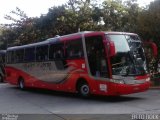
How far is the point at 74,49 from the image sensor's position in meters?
17.0

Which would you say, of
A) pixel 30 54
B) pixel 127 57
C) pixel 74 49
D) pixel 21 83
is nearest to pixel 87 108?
pixel 127 57

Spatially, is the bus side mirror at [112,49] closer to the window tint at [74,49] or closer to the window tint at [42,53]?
the window tint at [74,49]

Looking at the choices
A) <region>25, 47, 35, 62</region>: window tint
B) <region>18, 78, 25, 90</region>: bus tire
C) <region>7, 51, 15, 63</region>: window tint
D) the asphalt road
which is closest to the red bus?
the asphalt road

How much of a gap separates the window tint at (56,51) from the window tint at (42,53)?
68 centimetres

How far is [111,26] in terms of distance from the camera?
31.8 meters

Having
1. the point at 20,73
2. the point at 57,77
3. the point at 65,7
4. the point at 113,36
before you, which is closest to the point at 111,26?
the point at 65,7

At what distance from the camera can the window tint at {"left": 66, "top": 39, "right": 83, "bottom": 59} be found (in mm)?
16484

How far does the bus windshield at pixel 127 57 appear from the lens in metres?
14.8

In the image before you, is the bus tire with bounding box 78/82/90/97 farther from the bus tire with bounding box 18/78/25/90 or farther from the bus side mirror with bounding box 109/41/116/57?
the bus tire with bounding box 18/78/25/90

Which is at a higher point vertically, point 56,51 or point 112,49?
point 56,51

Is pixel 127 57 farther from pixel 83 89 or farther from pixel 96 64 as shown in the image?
pixel 83 89

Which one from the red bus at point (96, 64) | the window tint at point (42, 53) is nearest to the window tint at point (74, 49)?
the red bus at point (96, 64)

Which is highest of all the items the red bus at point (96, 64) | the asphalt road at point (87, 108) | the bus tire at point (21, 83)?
the red bus at point (96, 64)

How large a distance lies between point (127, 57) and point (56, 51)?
15.8ft
